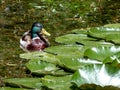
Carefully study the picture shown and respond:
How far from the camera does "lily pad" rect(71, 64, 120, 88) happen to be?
3018 millimetres

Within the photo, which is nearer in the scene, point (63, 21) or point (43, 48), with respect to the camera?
point (43, 48)

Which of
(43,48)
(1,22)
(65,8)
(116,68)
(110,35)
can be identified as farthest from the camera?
(65,8)

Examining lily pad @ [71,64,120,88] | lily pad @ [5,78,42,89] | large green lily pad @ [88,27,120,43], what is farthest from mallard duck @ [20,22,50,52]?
lily pad @ [71,64,120,88]

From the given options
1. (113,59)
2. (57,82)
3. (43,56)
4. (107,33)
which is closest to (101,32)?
(107,33)

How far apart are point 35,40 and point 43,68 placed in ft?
4.50

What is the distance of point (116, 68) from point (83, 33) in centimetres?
205

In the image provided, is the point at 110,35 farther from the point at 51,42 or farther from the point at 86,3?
the point at 86,3

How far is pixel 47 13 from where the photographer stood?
278 inches

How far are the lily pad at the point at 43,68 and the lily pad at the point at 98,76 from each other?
25.0 inches

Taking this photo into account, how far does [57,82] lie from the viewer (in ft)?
11.3

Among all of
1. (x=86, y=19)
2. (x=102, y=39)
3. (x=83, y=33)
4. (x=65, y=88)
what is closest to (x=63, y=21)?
(x=86, y=19)

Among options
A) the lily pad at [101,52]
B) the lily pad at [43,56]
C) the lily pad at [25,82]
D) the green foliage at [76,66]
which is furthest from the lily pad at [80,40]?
the lily pad at [25,82]

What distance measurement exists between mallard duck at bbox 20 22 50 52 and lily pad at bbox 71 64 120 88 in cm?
183

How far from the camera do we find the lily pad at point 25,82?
343 cm
